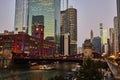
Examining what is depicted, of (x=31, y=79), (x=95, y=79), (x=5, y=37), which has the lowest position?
(x=31, y=79)

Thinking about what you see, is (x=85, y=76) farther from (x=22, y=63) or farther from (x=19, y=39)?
(x=19, y=39)

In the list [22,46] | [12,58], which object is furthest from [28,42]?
[12,58]

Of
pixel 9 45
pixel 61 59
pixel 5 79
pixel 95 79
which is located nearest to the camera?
pixel 95 79

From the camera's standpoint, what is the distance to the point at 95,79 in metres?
31.4

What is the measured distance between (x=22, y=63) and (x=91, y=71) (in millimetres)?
107229

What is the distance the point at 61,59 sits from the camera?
4882 inches

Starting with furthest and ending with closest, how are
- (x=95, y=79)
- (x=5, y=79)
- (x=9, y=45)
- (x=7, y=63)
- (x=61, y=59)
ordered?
(x=9, y=45), (x=7, y=63), (x=61, y=59), (x=5, y=79), (x=95, y=79)

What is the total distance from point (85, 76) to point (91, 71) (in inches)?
38.4

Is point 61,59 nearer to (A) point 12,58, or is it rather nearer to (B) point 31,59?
(B) point 31,59

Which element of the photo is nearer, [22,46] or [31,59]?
[31,59]

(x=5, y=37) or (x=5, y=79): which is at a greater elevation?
(x=5, y=37)

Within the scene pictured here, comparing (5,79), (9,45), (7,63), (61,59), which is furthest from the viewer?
(9,45)

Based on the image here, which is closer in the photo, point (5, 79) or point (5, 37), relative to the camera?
point (5, 79)

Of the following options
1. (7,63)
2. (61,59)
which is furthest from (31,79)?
(7,63)
